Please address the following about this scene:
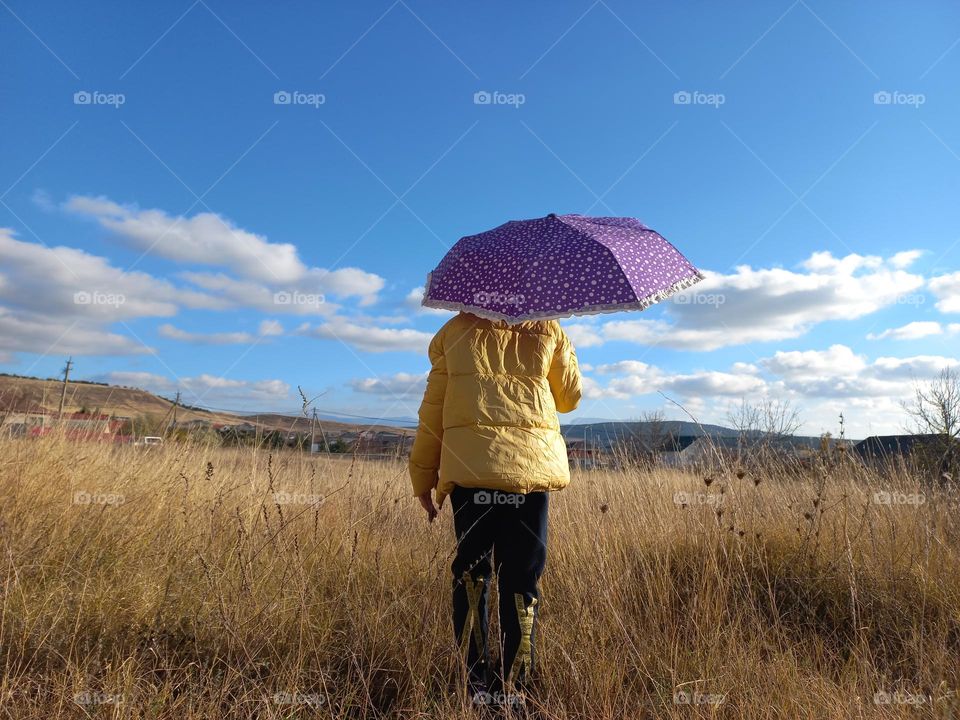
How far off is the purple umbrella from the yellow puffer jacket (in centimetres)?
16

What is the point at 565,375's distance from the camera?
2934 mm

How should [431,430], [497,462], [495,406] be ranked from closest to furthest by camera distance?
1. [497,462]
2. [495,406]
3. [431,430]

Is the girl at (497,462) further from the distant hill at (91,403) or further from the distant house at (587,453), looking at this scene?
the distant house at (587,453)

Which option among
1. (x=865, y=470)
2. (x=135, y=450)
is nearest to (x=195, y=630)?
(x=135, y=450)

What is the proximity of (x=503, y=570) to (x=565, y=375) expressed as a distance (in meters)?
0.90

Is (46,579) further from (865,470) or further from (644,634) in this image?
(865,470)

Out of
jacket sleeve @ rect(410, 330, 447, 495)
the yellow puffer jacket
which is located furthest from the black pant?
jacket sleeve @ rect(410, 330, 447, 495)

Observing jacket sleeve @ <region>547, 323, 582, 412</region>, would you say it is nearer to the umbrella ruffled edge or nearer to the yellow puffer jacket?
the yellow puffer jacket

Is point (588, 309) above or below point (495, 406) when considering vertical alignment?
above

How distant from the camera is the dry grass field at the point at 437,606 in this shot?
102 inches

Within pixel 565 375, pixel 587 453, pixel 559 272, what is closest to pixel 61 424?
pixel 587 453

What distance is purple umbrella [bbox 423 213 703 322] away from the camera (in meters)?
2.70

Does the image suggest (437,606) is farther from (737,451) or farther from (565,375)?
(737,451)

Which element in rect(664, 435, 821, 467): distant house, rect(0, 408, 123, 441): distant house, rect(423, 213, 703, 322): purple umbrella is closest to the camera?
rect(423, 213, 703, 322): purple umbrella
